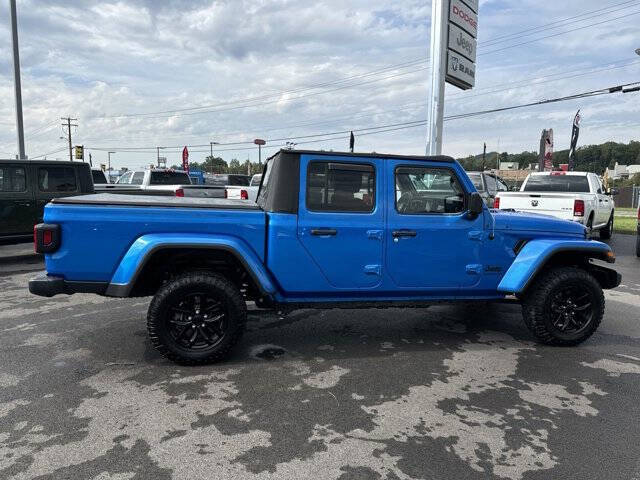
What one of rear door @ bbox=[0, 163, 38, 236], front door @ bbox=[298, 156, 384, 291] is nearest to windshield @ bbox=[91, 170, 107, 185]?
rear door @ bbox=[0, 163, 38, 236]

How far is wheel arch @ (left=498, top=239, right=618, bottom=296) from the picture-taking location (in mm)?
4473

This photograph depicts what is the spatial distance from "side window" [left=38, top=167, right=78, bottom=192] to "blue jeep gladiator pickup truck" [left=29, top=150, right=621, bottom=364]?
601 cm

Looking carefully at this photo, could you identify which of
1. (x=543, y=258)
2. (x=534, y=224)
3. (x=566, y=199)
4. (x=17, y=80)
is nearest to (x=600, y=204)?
(x=566, y=199)

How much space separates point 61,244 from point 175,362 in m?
1.34

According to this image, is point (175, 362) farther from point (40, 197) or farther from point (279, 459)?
point (40, 197)

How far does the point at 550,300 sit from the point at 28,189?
30.0ft

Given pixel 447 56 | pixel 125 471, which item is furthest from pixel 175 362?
pixel 447 56

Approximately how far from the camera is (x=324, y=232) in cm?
416

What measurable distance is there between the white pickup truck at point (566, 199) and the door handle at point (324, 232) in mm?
7767

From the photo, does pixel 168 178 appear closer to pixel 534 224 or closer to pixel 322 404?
pixel 534 224

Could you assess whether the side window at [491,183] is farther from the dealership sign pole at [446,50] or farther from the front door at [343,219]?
→ the front door at [343,219]

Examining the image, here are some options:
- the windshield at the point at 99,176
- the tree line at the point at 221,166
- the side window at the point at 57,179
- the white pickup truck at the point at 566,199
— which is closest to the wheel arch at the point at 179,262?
the side window at the point at 57,179

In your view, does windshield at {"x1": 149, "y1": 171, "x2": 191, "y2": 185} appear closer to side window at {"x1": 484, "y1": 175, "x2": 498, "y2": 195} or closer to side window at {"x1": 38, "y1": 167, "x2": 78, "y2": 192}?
side window at {"x1": 38, "y1": 167, "x2": 78, "y2": 192}

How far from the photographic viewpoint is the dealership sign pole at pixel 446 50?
11.4m
